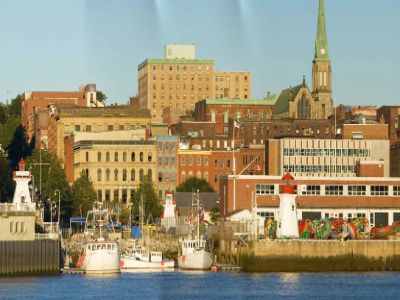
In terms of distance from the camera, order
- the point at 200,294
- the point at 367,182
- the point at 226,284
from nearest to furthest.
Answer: the point at 200,294
the point at 226,284
the point at 367,182

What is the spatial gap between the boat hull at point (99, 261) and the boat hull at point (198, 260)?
1052cm

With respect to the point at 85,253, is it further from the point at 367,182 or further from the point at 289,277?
the point at 367,182

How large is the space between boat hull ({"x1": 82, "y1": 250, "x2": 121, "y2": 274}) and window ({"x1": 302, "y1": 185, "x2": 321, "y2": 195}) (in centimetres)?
3650

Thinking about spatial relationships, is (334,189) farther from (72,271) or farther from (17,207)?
(17,207)

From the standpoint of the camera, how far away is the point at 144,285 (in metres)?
140

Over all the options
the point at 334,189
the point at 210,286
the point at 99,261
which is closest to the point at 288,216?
the point at 99,261

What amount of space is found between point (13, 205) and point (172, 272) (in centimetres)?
2180

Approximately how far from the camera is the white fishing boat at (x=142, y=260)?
162375 millimetres

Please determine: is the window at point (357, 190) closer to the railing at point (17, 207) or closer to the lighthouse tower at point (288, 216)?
the lighthouse tower at point (288, 216)

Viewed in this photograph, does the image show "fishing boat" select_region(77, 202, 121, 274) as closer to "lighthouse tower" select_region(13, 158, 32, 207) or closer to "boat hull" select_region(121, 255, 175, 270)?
"lighthouse tower" select_region(13, 158, 32, 207)

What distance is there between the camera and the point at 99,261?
152m

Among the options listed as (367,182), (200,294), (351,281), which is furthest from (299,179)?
(200,294)

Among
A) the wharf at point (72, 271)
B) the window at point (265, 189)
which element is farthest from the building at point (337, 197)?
the wharf at point (72, 271)

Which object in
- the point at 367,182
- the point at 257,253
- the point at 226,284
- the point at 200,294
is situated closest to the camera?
the point at 200,294
